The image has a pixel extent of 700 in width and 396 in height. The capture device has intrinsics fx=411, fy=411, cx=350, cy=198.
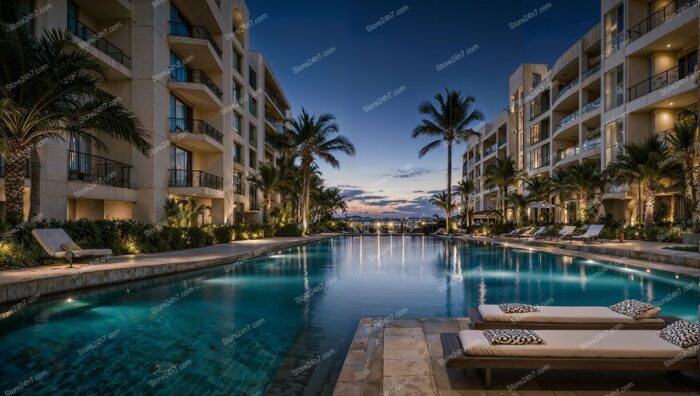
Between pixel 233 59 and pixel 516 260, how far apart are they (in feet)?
80.3

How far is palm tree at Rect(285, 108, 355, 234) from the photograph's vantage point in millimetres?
31078

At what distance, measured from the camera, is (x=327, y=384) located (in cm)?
440

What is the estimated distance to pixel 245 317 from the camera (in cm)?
737

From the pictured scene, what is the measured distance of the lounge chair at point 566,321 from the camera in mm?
4438

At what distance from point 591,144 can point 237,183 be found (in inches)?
1027

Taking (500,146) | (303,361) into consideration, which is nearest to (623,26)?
(500,146)

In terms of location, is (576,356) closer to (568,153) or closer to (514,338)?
(514,338)

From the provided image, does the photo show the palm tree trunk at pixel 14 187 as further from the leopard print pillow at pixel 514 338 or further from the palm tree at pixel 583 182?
the palm tree at pixel 583 182

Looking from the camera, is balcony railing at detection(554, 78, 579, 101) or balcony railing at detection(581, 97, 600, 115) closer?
balcony railing at detection(581, 97, 600, 115)

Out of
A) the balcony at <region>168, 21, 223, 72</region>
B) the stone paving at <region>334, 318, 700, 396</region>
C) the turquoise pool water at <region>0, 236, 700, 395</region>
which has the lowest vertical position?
the turquoise pool water at <region>0, 236, 700, 395</region>

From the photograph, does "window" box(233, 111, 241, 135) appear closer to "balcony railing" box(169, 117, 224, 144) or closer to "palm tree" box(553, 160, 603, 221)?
"balcony railing" box(169, 117, 224, 144)

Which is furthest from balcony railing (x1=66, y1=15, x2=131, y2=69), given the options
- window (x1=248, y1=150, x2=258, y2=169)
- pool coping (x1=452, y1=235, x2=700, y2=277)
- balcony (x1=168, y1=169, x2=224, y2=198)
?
pool coping (x1=452, y1=235, x2=700, y2=277)

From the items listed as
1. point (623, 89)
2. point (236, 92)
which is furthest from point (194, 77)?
point (623, 89)

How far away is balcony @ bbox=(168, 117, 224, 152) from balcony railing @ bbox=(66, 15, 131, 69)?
11.6ft
